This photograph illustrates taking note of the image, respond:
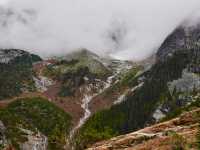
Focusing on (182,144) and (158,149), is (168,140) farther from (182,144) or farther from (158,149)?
(182,144)

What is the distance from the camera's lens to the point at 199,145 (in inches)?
3130

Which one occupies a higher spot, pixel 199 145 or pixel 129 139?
pixel 199 145

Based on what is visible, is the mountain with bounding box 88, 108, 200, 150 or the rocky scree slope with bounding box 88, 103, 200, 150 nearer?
the rocky scree slope with bounding box 88, 103, 200, 150

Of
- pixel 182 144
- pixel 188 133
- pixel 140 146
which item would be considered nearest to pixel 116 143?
pixel 140 146

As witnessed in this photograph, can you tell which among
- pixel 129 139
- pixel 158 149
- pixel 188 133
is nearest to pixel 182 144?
pixel 158 149

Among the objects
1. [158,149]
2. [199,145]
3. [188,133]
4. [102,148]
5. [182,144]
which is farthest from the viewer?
[102,148]

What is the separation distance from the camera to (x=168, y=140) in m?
103

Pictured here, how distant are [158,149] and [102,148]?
2519cm

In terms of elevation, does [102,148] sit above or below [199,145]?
below

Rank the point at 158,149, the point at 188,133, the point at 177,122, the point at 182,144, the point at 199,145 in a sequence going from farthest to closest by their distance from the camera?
1. the point at 177,122
2. the point at 188,133
3. the point at 158,149
4. the point at 182,144
5. the point at 199,145

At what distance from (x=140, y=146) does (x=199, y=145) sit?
1207 inches

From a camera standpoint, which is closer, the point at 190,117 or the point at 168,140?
the point at 168,140

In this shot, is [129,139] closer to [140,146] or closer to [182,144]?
[140,146]

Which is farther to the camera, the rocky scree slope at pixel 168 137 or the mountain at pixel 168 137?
the mountain at pixel 168 137
